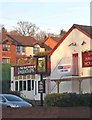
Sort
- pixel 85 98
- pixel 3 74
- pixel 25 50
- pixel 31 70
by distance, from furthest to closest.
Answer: pixel 25 50
pixel 3 74
pixel 31 70
pixel 85 98

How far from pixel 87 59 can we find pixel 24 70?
42.3 feet

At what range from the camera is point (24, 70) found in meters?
53.3

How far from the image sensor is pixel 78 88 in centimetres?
4378

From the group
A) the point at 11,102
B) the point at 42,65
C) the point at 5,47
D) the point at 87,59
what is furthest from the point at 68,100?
the point at 5,47

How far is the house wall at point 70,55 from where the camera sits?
43.4 meters

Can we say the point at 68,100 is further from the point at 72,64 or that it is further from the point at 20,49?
the point at 20,49

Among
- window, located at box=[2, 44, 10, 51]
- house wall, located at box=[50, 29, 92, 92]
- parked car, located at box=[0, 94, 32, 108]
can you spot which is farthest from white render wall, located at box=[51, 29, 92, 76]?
window, located at box=[2, 44, 10, 51]

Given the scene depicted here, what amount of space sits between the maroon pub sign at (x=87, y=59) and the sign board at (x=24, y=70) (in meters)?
9.61

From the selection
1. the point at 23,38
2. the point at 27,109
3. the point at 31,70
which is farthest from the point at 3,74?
the point at 27,109

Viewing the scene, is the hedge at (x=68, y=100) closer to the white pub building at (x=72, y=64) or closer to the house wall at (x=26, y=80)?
the white pub building at (x=72, y=64)

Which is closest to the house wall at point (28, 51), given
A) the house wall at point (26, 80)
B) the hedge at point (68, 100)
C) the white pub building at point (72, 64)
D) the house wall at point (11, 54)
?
the house wall at point (11, 54)

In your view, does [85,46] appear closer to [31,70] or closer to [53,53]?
[53,53]

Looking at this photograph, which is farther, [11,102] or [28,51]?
[28,51]

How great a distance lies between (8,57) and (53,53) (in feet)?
93.1
